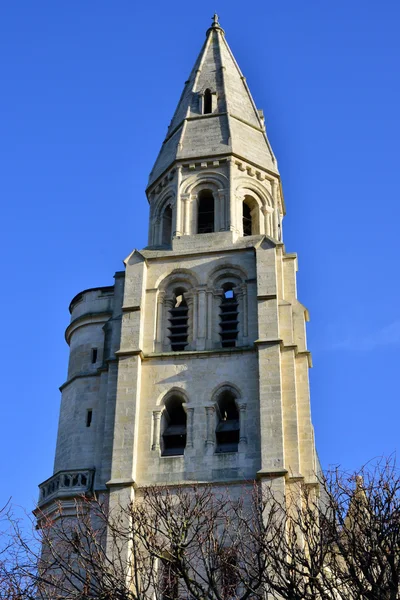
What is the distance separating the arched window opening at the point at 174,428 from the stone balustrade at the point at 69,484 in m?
2.17

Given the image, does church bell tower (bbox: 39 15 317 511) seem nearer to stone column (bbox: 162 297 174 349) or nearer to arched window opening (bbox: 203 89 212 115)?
stone column (bbox: 162 297 174 349)

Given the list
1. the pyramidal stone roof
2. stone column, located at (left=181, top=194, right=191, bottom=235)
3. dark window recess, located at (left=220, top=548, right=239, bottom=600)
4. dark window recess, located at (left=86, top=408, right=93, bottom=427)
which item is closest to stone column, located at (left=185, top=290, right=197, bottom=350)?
stone column, located at (left=181, top=194, right=191, bottom=235)

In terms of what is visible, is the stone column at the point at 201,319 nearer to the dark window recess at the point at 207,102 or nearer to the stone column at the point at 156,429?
the stone column at the point at 156,429

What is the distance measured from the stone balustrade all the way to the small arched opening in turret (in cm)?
1051

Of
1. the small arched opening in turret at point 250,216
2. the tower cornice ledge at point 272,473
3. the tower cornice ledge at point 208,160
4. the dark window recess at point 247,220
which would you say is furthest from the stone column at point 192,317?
the tower cornice ledge at point 208,160

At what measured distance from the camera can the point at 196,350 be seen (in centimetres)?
2975

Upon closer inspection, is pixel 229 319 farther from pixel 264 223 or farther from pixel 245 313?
pixel 264 223

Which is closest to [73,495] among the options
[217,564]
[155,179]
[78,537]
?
[78,537]

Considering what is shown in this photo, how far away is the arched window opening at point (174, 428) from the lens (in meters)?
28.3

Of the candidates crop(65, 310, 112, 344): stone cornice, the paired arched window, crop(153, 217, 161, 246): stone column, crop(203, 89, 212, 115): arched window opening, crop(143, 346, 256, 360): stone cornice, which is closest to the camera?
crop(143, 346, 256, 360): stone cornice

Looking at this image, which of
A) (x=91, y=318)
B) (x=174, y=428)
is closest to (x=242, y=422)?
(x=174, y=428)

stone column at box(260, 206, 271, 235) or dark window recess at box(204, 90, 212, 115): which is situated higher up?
dark window recess at box(204, 90, 212, 115)

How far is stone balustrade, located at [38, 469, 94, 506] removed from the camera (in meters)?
27.6

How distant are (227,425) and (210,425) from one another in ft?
2.02
